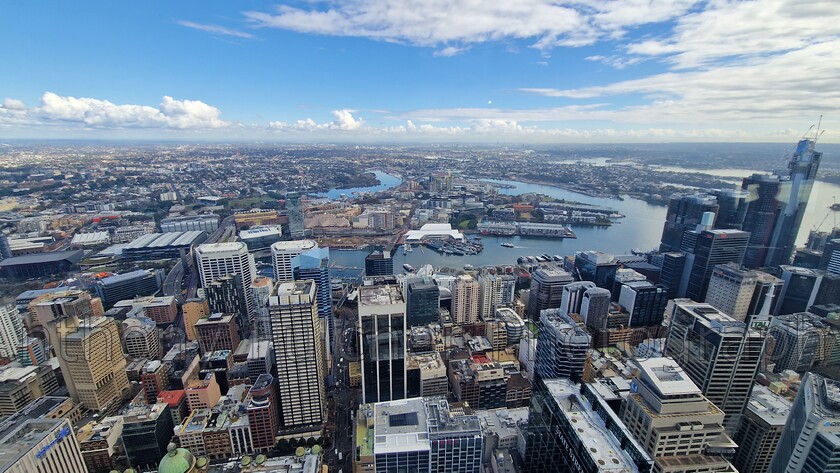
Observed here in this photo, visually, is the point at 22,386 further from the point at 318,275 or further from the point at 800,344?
the point at 800,344

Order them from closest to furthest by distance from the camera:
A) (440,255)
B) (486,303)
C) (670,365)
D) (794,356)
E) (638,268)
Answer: (670,365) → (794,356) → (486,303) → (638,268) → (440,255)

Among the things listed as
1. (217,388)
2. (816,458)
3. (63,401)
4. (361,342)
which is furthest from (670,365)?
(63,401)

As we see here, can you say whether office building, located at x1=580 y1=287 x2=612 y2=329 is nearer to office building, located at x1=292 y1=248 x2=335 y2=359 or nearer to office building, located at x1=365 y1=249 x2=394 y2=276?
office building, located at x1=365 y1=249 x2=394 y2=276

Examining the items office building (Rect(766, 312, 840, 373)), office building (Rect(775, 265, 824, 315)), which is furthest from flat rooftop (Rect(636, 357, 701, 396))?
office building (Rect(775, 265, 824, 315))

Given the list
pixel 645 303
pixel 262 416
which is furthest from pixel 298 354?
pixel 645 303

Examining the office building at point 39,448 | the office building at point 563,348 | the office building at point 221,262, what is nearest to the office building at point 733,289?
the office building at point 563,348

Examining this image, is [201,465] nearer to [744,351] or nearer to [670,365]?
[670,365]
